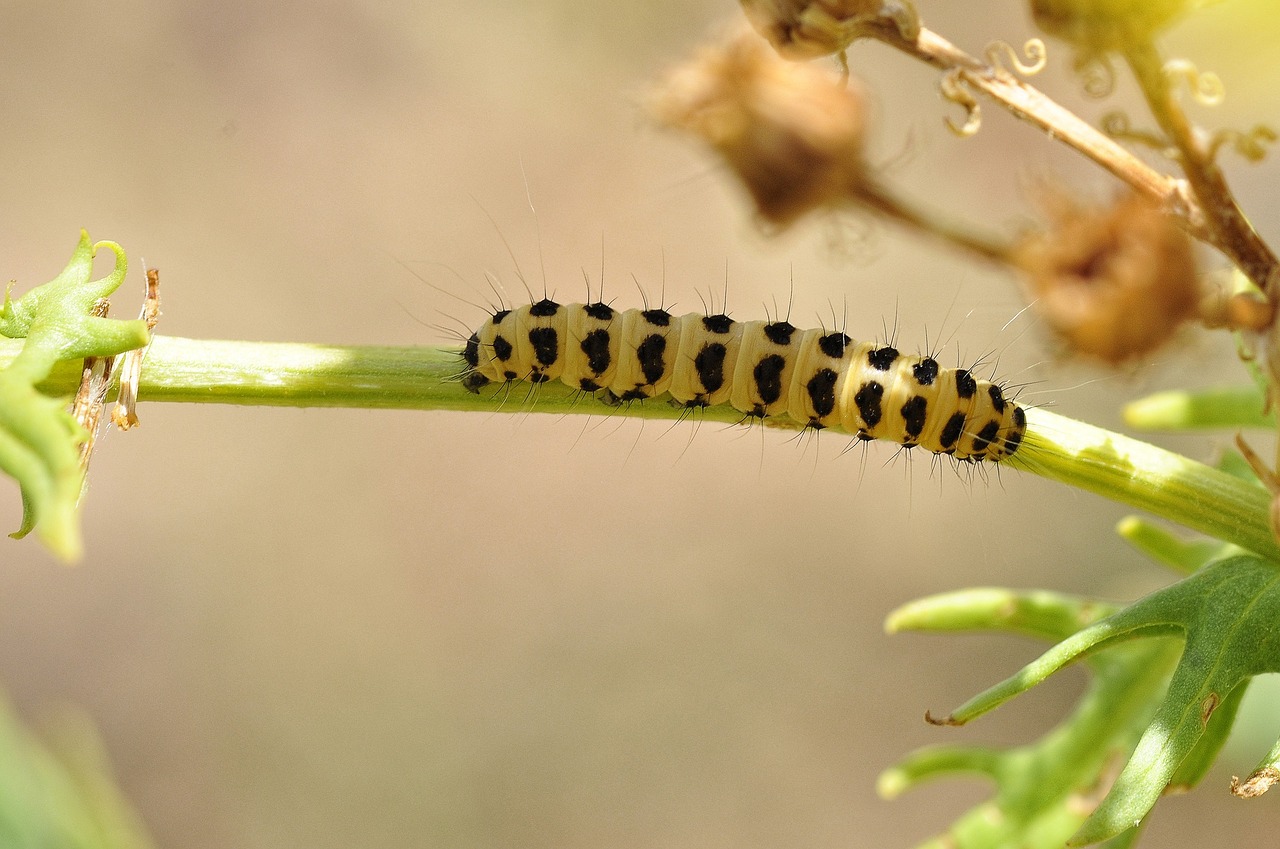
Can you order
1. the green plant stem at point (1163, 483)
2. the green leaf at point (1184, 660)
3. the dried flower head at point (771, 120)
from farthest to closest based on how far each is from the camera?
the dried flower head at point (771, 120), the green plant stem at point (1163, 483), the green leaf at point (1184, 660)

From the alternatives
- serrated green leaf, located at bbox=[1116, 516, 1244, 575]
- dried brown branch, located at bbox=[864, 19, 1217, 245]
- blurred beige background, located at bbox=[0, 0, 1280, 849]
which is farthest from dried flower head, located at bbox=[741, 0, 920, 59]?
blurred beige background, located at bbox=[0, 0, 1280, 849]

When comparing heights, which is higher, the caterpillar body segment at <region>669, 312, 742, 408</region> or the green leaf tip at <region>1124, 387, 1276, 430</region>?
the caterpillar body segment at <region>669, 312, 742, 408</region>

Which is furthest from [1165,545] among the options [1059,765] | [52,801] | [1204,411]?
[52,801]

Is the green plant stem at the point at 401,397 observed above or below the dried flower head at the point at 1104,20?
below

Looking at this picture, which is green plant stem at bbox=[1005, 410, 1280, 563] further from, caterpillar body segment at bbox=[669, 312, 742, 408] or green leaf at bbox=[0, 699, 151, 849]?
green leaf at bbox=[0, 699, 151, 849]

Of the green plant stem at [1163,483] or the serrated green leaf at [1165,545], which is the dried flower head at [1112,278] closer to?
the serrated green leaf at [1165,545]

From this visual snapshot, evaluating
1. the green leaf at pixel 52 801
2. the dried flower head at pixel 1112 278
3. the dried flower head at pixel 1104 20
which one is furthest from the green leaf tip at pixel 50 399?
the dried flower head at pixel 1112 278

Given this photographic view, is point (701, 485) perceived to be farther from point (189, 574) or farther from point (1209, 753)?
point (1209, 753)
